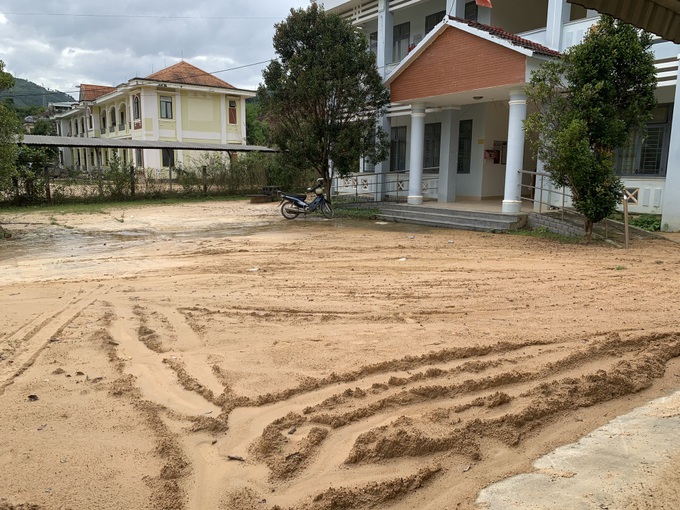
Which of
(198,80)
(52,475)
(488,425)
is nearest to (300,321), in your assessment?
(488,425)

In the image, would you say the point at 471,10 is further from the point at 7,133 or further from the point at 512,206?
the point at 7,133

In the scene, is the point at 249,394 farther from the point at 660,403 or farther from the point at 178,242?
the point at 178,242

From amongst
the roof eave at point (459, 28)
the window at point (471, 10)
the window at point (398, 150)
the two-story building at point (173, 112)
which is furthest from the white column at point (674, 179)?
the two-story building at point (173, 112)

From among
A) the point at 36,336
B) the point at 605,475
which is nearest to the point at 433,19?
the point at 36,336

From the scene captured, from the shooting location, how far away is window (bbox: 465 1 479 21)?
1689cm

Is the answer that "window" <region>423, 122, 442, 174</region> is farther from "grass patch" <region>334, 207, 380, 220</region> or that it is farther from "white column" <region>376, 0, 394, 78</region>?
"grass patch" <region>334, 207, 380, 220</region>

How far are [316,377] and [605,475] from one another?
200 centimetres

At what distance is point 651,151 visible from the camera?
517 inches

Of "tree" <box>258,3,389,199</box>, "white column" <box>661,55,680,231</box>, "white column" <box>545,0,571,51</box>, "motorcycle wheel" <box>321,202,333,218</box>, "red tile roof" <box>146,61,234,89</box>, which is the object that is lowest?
"motorcycle wheel" <box>321,202,333,218</box>

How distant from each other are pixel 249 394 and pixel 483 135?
15229 mm

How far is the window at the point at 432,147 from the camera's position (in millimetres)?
18719

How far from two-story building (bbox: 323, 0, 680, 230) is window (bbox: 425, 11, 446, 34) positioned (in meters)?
0.04

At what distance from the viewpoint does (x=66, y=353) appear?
447 centimetres

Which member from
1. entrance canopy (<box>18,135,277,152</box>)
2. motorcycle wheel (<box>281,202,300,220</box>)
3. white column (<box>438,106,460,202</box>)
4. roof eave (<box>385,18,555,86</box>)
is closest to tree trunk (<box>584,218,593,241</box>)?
roof eave (<box>385,18,555,86</box>)
